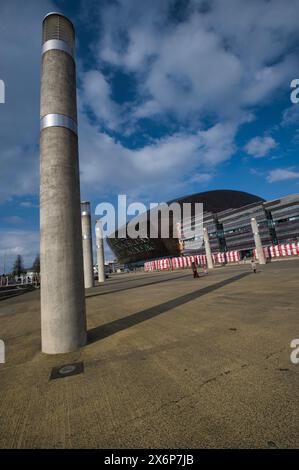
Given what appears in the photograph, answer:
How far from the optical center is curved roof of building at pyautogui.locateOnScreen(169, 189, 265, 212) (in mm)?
116981

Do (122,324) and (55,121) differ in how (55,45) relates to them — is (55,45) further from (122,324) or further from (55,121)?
(122,324)

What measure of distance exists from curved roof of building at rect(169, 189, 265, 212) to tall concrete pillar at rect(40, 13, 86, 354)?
10945 cm

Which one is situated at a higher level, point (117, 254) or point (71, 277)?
point (117, 254)

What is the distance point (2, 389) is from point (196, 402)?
304 centimetres

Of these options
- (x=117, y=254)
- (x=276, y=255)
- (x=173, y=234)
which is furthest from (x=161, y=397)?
(x=117, y=254)

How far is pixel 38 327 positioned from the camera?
8.56m

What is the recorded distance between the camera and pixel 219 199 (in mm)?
121062

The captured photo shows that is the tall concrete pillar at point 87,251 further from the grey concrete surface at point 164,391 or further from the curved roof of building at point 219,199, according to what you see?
the curved roof of building at point 219,199

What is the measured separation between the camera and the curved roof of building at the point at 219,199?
117m

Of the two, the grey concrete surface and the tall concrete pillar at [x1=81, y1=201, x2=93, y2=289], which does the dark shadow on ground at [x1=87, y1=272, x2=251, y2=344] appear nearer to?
the grey concrete surface

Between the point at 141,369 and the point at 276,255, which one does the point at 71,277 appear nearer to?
the point at 141,369

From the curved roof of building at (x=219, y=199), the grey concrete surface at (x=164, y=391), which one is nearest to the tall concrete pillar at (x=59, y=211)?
the grey concrete surface at (x=164, y=391)

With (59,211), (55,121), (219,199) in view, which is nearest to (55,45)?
(55,121)

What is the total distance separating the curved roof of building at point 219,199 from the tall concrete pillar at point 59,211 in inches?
4309
